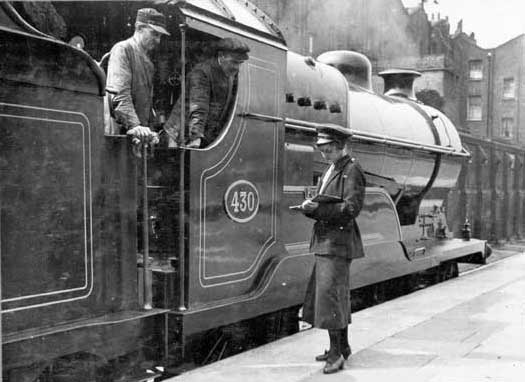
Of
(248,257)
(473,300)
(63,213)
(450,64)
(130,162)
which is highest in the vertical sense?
(450,64)

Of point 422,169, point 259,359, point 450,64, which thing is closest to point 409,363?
point 259,359

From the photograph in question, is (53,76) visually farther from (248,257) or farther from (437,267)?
(437,267)

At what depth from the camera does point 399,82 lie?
927cm

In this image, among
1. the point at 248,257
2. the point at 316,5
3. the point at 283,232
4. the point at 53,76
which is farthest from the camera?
the point at 316,5

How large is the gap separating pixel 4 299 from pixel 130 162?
104cm

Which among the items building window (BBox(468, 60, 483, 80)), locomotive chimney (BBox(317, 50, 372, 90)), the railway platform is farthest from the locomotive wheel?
building window (BBox(468, 60, 483, 80))

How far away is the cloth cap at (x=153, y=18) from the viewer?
355 cm

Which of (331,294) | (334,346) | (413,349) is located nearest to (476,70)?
(413,349)

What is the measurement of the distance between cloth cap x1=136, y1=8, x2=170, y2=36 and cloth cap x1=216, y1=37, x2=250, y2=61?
0.45 m

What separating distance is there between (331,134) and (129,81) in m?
1.25

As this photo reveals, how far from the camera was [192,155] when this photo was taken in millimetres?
3680

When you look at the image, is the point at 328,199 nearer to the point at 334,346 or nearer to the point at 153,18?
the point at 334,346

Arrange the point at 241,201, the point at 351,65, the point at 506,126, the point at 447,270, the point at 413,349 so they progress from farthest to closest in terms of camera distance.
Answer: the point at 506,126, the point at 447,270, the point at 351,65, the point at 413,349, the point at 241,201

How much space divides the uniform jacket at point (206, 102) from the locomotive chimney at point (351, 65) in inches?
139
